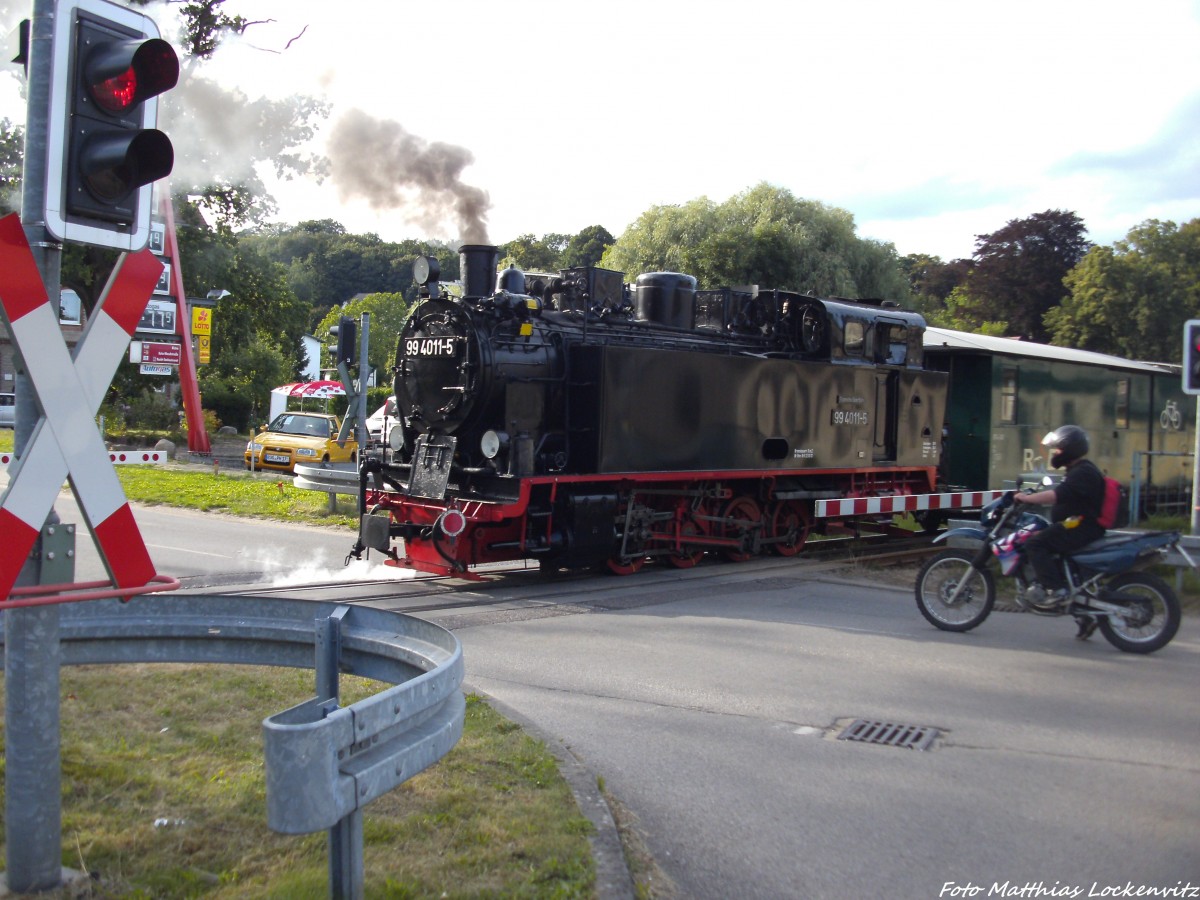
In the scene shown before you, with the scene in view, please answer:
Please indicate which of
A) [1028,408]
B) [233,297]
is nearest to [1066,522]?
[1028,408]

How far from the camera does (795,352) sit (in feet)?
47.0

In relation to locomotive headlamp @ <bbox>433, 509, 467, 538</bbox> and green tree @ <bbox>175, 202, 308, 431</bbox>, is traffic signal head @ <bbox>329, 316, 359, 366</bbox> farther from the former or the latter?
green tree @ <bbox>175, 202, 308, 431</bbox>

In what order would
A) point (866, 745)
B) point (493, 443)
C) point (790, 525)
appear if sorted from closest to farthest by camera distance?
point (866, 745), point (493, 443), point (790, 525)

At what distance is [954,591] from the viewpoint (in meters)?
8.83

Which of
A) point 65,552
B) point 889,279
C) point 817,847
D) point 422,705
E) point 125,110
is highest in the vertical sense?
point 889,279

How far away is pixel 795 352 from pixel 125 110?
11.5m

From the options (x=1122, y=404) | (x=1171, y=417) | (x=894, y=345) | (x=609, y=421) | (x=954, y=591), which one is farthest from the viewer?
(x=1171, y=417)

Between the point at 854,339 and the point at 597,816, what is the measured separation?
37.4 feet

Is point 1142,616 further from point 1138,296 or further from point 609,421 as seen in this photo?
point 1138,296

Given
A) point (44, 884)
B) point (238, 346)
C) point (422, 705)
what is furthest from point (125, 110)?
point (238, 346)

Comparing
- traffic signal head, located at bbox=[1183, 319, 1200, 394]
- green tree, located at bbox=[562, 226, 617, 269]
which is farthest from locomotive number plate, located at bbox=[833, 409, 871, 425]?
green tree, located at bbox=[562, 226, 617, 269]

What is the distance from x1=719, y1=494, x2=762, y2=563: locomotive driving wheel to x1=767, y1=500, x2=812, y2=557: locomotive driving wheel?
1.48ft

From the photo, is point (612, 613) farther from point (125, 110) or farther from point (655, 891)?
point (125, 110)

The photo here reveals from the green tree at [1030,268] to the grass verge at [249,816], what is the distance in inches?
1709
